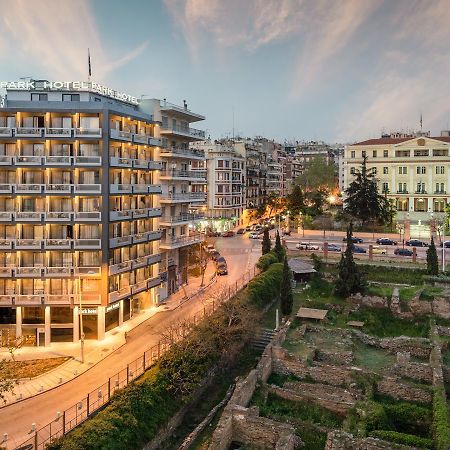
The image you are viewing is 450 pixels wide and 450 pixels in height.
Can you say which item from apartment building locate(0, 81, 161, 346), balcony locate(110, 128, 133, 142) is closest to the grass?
apartment building locate(0, 81, 161, 346)

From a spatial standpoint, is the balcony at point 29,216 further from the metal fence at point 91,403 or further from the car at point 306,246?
the car at point 306,246

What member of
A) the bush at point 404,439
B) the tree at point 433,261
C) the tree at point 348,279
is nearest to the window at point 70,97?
the tree at point 348,279

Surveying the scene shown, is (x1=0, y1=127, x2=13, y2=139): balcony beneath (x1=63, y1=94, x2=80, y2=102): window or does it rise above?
beneath

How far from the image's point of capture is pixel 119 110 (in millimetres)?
47531

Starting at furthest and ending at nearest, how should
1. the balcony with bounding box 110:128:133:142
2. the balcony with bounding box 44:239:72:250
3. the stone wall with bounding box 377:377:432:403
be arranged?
the balcony with bounding box 110:128:133:142, the balcony with bounding box 44:239:72:250, the stone wall with bounding box 377:377:432:403

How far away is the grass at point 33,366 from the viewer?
36.6 meters

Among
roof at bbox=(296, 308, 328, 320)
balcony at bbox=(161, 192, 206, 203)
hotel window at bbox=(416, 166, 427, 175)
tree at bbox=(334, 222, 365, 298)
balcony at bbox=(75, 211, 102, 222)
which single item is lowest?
roof at bbox=(296, 308, 328, 320)

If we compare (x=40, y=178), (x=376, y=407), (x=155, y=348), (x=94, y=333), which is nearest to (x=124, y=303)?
(x=94, y=333)

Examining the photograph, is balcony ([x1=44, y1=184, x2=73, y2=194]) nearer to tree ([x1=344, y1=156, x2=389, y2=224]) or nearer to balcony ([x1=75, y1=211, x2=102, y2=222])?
balcony ([x1=75, y1=211, x2=102, y2=222])

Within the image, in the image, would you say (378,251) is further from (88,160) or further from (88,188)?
(88,160)

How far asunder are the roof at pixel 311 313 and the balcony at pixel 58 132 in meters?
27.3

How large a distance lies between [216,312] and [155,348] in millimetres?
5840

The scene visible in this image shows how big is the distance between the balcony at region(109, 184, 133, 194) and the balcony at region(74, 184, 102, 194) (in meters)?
1.19

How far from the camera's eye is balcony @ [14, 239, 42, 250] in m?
43.8
